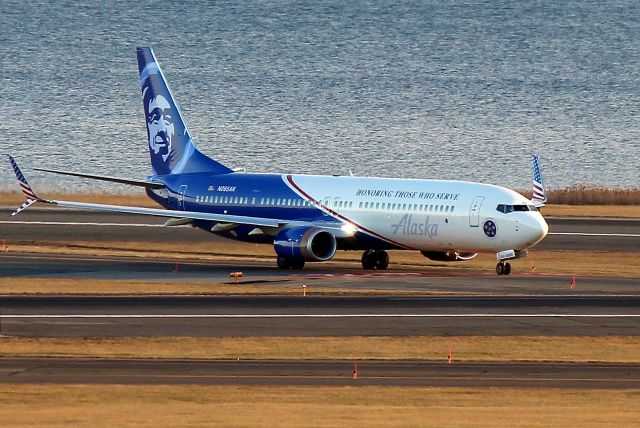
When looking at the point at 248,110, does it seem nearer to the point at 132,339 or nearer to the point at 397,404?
the point at 132,339

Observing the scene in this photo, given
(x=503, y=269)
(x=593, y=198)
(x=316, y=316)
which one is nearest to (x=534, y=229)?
(x=503, y=269)

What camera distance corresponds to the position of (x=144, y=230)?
82.8 m

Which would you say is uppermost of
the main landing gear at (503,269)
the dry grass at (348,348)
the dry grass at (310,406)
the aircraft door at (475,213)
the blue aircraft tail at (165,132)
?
the blue aircraft tail at (165,132)

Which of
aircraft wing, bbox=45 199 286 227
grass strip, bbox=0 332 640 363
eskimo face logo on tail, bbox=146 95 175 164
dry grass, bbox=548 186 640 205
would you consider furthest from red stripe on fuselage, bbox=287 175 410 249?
dry grass, bbox=548 186 640 205

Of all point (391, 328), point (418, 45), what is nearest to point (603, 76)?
point (418, 45)

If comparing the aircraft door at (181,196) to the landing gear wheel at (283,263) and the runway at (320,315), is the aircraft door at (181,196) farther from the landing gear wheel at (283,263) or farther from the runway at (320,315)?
the landing gear wheel at (283,263)

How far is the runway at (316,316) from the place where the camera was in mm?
43406

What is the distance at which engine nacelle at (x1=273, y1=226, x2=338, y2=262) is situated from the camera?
63.2 metres

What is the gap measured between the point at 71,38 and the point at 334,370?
166462mm

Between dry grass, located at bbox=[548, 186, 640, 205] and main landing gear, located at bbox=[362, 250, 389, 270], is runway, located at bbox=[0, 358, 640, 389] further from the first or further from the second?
dry grass, located at bbox=[548, 186, 640, 205]

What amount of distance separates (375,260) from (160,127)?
13.9 metres

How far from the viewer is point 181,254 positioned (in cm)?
7350

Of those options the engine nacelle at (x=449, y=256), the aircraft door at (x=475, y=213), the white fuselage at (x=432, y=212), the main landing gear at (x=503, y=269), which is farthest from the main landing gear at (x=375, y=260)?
the main landing gear at (x=503, y=269)

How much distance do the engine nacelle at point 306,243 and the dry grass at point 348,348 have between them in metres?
21.2
